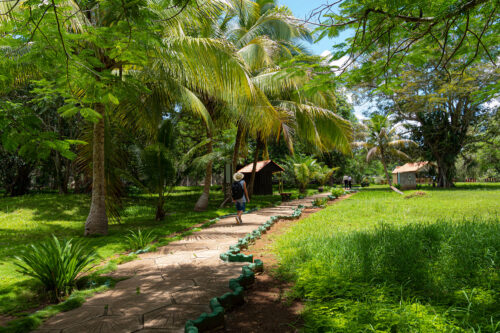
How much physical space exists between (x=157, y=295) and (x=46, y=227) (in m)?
7.22

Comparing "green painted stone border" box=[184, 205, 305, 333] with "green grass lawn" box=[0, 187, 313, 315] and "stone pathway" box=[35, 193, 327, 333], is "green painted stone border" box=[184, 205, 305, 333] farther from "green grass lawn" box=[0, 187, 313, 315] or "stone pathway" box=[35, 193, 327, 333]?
"green grass lawn" box=[0, 187, 313, 315]

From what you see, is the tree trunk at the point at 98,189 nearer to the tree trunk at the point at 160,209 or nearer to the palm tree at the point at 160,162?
the palm tree at the point at 160,162

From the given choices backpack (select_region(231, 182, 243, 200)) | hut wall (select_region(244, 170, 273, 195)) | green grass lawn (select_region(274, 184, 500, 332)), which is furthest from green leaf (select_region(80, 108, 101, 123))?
hut wall (select_region(244, 170, 273, 195))

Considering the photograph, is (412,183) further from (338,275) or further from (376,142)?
(338,275)

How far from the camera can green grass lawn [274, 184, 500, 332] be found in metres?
2.33

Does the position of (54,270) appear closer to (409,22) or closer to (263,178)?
(409,22)

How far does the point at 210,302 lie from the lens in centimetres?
296

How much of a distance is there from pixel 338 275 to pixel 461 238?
251 cm

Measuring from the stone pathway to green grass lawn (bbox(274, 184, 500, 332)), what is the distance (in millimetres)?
1092

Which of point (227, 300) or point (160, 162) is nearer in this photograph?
point (227, 300)

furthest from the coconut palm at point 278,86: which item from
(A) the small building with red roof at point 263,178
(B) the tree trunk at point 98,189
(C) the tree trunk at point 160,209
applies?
(A) the small building with red roof at point 263,178

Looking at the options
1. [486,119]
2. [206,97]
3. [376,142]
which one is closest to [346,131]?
[206,97]

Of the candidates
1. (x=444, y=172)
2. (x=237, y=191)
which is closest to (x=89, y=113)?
(x=237, y=191)

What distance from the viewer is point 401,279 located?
3.18 m
